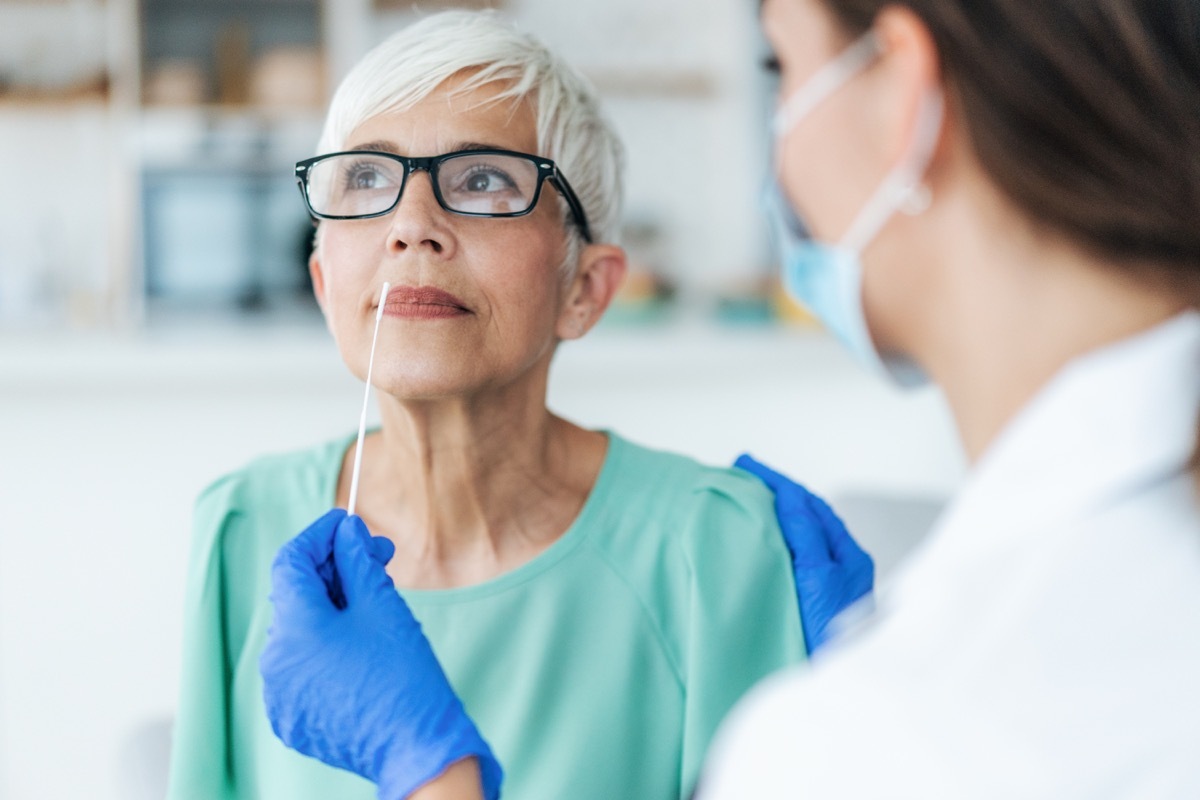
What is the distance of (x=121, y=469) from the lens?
3230mm

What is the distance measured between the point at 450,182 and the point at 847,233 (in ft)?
1.76

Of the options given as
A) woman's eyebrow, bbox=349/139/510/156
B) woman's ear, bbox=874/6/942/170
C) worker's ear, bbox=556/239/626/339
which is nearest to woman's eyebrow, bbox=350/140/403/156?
woman's eyebrow, bbox=349/139/510/156

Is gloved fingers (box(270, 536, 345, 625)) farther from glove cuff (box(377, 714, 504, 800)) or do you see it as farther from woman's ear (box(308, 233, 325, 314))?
woman's ear (box(308, 233, 325, 314))

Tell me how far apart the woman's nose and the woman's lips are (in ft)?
0.13

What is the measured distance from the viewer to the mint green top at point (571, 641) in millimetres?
1227

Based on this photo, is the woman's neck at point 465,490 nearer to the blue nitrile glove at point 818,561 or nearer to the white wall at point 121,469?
the blue nitrile glove at point 818,561

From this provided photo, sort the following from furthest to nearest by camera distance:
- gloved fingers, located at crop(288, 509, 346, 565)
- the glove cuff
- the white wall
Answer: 1. the white wall
2. gloved fingers, located at crop(288, 509, 346, 565)
3. the glove cuff

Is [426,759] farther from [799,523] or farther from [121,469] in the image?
[121,469]

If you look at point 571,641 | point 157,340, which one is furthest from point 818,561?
point 157,340

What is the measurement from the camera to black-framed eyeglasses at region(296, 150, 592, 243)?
1.23 metres

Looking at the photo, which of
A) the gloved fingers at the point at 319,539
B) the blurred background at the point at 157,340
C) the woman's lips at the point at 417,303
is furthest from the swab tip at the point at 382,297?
the blurred background at the point at 157,340

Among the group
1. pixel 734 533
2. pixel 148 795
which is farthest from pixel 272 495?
pixel 734 533

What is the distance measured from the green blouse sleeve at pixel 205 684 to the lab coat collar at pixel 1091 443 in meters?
0.83

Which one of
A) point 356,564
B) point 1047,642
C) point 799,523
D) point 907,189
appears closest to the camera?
point 1047,642
